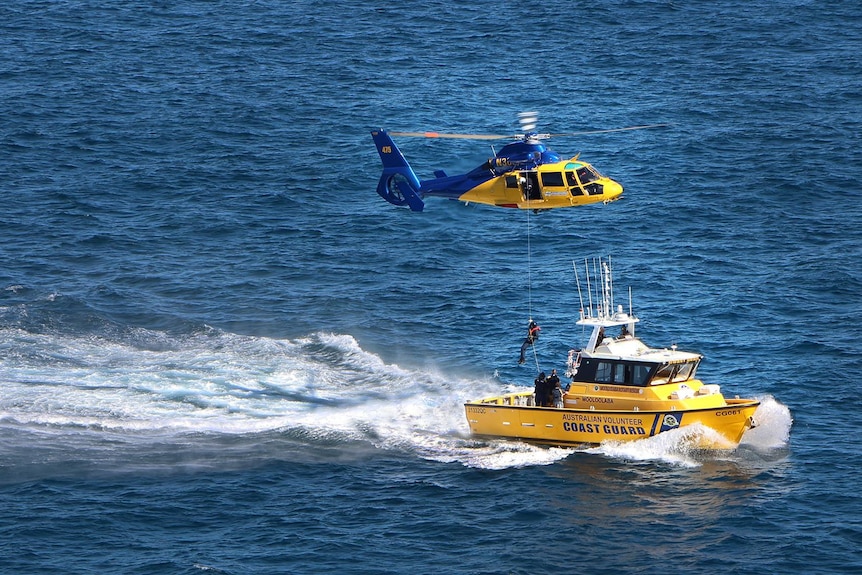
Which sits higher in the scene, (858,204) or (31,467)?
(858,204)

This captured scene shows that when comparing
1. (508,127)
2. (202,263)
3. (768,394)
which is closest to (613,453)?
(768,394)

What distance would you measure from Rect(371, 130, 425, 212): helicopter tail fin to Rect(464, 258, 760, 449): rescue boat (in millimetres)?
12807

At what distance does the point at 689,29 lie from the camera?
12662 cm

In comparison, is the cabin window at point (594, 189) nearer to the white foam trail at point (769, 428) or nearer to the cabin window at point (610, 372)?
the cabin window at point (610, 372)

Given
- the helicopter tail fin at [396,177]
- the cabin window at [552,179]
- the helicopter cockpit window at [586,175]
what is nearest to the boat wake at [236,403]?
the helicopter tail fin at [396,177]

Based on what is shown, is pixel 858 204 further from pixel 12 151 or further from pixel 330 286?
pixel 12 151

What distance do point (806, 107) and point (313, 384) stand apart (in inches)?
2180

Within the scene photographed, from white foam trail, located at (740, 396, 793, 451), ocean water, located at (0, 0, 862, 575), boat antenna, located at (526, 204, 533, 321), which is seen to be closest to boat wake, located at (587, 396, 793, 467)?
white foam trail, located at (740, 396, 793, 451)

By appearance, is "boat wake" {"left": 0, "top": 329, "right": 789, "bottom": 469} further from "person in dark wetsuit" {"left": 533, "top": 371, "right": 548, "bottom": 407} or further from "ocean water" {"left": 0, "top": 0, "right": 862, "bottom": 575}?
"person in dark wetsuit" {"left": 533, "top": 371, "right": 548, "bottom": 407}

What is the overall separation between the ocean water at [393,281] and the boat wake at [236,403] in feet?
0.67

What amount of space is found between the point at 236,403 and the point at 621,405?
58.9 ft

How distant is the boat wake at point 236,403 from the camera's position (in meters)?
63.0

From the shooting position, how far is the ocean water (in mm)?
56219

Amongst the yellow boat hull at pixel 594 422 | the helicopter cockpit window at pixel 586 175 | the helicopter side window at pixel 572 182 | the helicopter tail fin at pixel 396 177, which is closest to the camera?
the yellow boat hull at pixel 594 422
